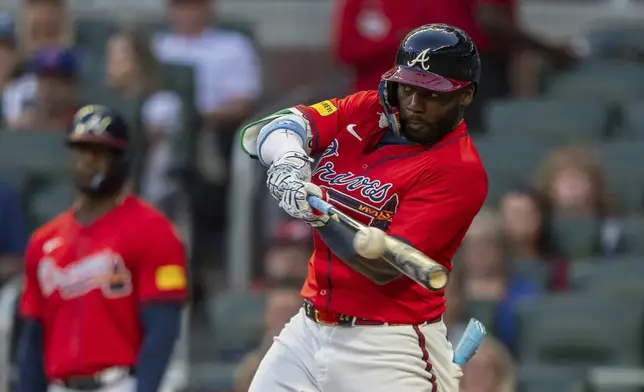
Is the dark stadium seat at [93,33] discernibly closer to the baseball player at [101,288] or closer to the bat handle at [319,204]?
the baseball player at [101,288]

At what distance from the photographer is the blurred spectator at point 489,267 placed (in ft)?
24.5

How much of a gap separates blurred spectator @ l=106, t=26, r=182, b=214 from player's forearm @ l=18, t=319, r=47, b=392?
8.00ft

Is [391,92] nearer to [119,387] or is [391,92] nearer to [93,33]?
[119,387]

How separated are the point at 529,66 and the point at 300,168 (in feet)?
20.6

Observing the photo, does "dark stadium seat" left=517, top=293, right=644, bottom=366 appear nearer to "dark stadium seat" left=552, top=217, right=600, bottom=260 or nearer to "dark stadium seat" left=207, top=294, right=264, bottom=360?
"dark stadium seat" left=552, top=217, right=600, bottom=260

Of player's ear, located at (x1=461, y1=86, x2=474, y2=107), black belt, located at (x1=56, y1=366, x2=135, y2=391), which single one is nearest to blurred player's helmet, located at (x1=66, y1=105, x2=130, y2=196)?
black belt, located at (x1=56, y1=366, x2=135, y2=391)

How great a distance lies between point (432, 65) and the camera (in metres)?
4.02

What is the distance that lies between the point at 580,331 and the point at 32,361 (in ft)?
9.38

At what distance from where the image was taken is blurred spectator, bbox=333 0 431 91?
840 centimetres

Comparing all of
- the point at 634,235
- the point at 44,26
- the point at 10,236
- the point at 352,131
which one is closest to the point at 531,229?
the point at 634,235

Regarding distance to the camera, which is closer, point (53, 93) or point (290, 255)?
point (290, 255)

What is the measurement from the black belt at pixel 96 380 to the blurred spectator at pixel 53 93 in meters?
2.88

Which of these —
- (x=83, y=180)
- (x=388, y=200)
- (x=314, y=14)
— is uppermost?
(x=388, y=200)

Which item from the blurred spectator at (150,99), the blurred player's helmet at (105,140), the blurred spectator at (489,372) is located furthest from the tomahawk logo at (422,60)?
the blurred spectator at (150,99)
